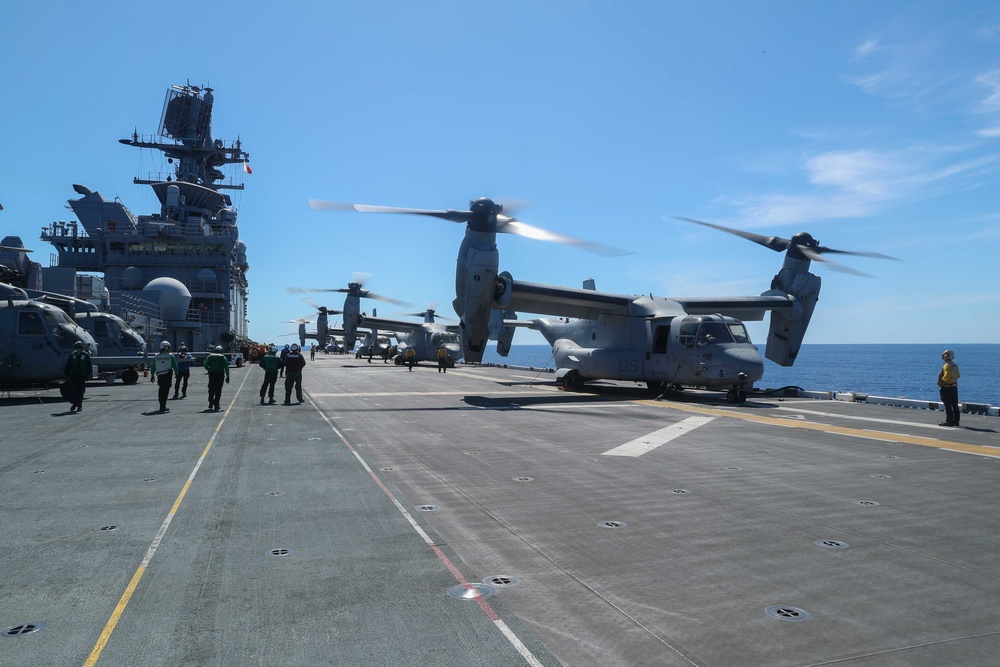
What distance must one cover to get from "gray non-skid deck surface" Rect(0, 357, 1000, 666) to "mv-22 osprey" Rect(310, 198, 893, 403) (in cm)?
857

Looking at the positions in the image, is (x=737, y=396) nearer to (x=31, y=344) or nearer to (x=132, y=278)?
(x=31, y=344)

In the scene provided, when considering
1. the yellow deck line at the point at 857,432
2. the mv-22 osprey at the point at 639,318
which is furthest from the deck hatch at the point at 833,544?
the mv-22 osprey at the point at 639,318

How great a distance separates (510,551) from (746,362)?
52.3ft

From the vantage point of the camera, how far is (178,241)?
57969 millimetres

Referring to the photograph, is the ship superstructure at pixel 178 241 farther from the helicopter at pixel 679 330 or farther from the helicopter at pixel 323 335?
the helicopter at pixel 679 330

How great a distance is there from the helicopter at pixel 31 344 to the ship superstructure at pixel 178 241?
A: 2586 cm

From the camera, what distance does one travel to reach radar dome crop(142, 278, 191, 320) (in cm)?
4900

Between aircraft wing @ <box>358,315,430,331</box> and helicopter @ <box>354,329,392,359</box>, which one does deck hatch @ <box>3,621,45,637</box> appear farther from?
helicopter @ <box>354,329,392,359</box>

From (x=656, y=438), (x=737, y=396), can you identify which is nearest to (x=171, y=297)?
(x=737, y=396)

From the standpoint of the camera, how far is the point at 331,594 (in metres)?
4.61

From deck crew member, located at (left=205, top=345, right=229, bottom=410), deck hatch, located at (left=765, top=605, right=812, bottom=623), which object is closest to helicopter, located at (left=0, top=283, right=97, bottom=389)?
deck crew member, located at (left=205, top=345, right=229, bottom=410)

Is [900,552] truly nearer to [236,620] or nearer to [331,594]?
[331,594]

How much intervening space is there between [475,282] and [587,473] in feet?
40.4

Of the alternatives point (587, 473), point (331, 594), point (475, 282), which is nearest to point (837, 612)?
point (331, 594)
